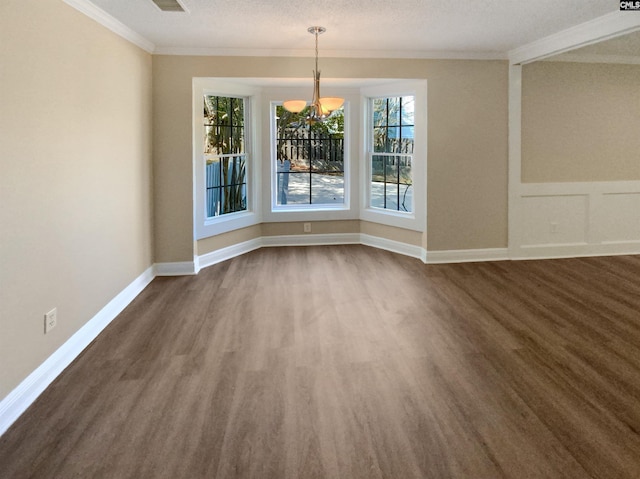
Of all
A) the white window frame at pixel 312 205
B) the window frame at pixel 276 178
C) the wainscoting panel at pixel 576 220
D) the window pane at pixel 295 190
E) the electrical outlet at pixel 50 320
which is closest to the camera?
the electrical outlet at pixel 50 320

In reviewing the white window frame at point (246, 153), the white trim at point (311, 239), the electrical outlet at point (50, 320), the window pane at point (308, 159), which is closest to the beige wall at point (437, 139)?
the white window frame at point (246, 153)

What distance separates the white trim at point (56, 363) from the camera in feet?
7.73

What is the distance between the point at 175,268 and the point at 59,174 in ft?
7.79

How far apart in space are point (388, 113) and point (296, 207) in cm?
178

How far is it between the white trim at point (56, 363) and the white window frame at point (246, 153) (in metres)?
1.37

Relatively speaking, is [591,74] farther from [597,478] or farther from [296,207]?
[597,478]

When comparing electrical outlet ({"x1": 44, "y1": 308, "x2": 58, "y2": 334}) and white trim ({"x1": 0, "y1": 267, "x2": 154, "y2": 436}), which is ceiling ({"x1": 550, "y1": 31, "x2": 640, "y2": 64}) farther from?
electrical outlet ({"x1": 44, "y1": 308, "x2": 58, "y2": 334})

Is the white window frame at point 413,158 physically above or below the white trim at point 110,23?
below

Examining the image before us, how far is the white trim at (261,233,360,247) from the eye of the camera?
6.55m

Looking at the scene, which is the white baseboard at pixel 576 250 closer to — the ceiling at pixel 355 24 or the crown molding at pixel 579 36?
the crown molding at pixel 579 36

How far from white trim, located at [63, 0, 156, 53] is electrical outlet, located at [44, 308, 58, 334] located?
6.52 ft

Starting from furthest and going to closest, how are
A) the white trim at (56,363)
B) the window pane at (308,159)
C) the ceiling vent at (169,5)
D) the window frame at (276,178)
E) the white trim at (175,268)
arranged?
the window pane at (308,159) → the window frame at (276,178) → the white trim at (175,268) → the ceiling vent at (169,5) → the white trim at (56,363)

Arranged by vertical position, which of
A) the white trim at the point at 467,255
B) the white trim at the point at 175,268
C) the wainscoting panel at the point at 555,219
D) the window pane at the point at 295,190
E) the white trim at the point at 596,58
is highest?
the white trim at the point at 596,58

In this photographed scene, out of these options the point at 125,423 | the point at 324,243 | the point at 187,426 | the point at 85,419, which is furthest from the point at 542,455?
the point at 324,243
